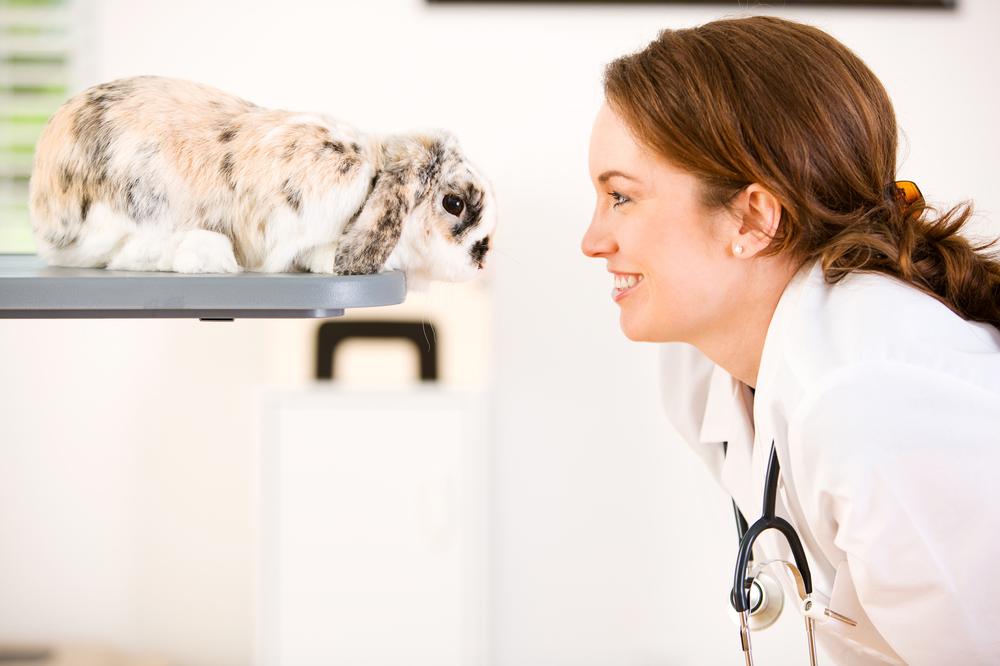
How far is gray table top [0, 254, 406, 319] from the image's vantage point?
66 cm

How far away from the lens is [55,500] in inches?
70.0

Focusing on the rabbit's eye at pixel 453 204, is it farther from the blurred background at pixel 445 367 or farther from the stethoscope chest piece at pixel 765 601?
the blurred background at pixel 445 367

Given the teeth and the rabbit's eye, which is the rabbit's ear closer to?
→ the rabbit's eye

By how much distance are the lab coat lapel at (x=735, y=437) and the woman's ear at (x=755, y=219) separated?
0.25 meters

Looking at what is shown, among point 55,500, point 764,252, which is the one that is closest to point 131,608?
point 55,500

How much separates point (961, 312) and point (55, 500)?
66.4 inches

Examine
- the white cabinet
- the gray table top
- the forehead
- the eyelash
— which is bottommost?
the white cabinet

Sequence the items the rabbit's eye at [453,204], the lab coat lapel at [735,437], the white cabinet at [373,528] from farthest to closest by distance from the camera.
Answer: the white cabinet at [373,528]
the lab coat lapel at [735,437]
the rabbit's eye at [453,204]

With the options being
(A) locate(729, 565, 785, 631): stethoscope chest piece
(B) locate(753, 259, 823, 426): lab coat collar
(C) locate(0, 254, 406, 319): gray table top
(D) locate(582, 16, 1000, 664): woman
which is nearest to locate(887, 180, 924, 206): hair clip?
(D) locate(582, 16, 1000, 664): woman

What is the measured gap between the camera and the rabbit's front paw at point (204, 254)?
79 centimetres

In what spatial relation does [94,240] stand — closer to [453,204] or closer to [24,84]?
[453,204]

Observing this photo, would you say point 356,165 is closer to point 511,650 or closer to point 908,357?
point 908,357

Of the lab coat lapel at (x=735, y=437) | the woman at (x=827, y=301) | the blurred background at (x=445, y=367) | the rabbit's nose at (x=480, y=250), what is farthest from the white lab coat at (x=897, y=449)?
the blurred background at (x=445, y=367)

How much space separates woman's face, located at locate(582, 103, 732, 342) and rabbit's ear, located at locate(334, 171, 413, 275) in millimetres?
305
